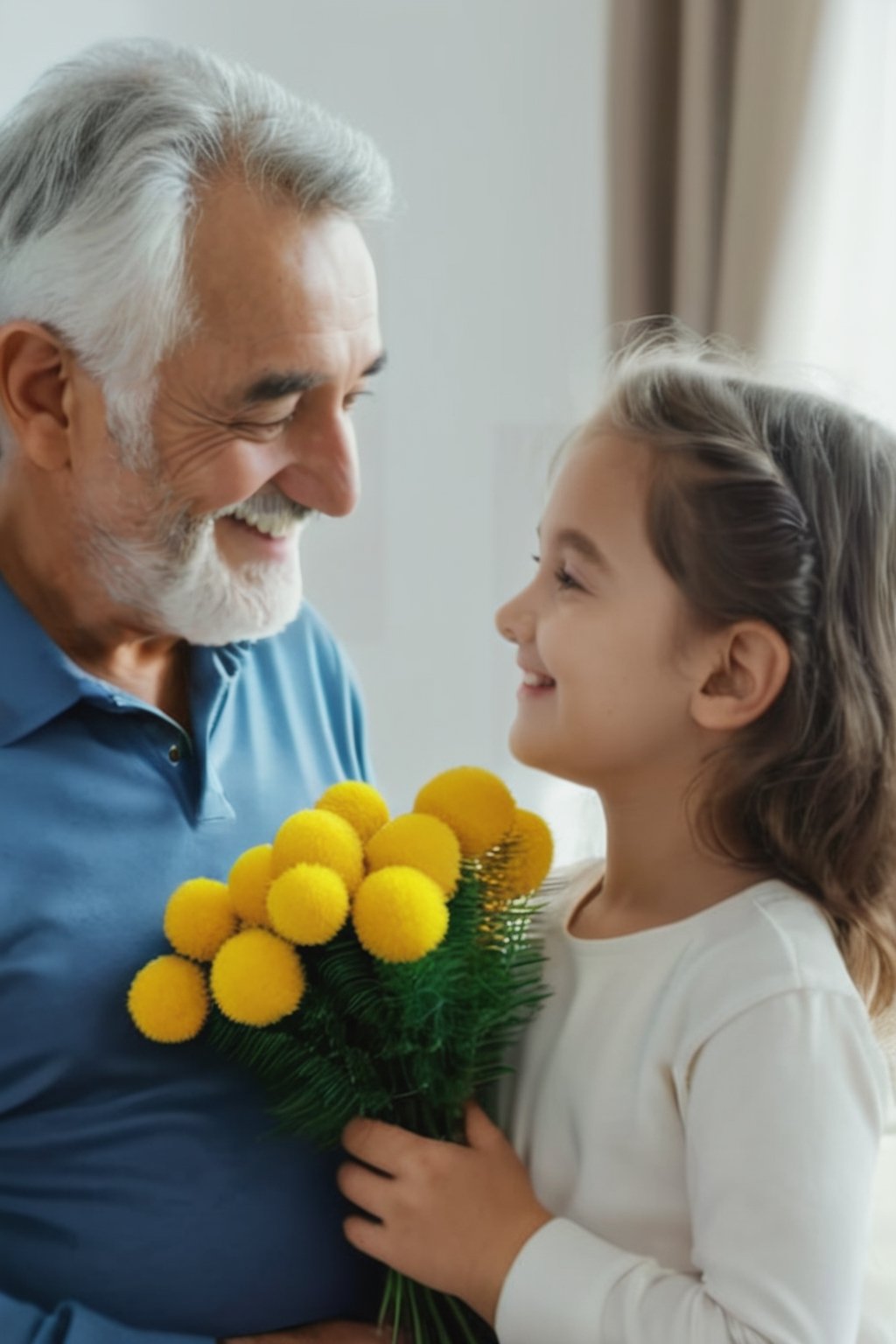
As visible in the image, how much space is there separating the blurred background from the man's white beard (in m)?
1.17

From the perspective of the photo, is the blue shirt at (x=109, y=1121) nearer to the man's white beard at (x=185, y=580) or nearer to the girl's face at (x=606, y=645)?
the man's white beard at (x=185, y=580)

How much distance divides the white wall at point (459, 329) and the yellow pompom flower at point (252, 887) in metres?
1.50

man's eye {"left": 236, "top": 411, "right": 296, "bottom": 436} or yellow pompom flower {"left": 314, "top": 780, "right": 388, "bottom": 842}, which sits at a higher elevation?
man's eye {"left": 236, "top": 411, "right": 296, "bottom": 436}

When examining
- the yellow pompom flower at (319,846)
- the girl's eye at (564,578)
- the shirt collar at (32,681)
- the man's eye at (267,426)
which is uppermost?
the man's eye at (267,426)

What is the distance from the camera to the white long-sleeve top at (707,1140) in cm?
115

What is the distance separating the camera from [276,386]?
4.91 feet

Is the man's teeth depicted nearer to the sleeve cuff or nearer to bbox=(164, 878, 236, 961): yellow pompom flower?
bbox=(164, 878, 236, 961): yellow pompom flower

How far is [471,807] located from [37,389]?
601mm

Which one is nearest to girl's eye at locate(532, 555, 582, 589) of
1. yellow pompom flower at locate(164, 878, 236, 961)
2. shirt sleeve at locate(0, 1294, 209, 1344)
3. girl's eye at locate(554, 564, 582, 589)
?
girl's eye at locate(554, 564, 582, 589)

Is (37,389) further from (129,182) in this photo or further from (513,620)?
(513,620)

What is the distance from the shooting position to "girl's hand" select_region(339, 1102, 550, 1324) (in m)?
1.25

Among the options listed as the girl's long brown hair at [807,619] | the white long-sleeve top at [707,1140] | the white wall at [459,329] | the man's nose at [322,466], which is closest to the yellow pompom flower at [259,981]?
the white long-sleeve top at [707,1140]

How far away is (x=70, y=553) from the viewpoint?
1.56 meters

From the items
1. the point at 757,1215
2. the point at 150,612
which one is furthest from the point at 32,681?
the point at 757,1215
